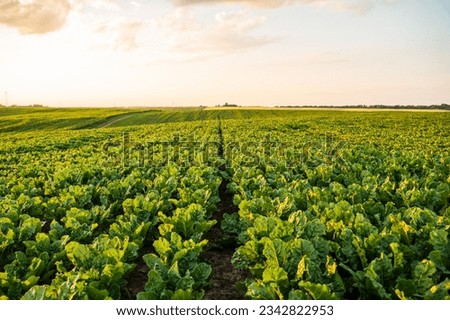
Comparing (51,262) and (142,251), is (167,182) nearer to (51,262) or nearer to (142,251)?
(142,251)

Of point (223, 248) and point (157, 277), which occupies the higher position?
point (157, 277)

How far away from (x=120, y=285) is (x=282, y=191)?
12.3 ft

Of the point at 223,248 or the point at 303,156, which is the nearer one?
A: the point at 223,248

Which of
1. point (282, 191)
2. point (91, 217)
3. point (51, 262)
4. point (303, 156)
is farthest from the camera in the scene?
point (303, 156)

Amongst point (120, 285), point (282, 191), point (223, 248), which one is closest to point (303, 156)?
point (282, 191)

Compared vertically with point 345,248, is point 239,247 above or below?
below

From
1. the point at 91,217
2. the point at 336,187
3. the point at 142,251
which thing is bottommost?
the point at 142,251

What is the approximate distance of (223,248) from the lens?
6426 mm

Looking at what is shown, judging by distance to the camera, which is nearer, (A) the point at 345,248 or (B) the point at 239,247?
(A) the point at 345,248

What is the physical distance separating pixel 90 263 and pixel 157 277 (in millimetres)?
1084

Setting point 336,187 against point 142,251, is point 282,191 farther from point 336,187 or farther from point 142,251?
point 142,251
